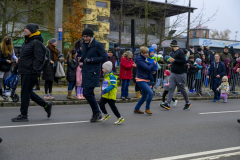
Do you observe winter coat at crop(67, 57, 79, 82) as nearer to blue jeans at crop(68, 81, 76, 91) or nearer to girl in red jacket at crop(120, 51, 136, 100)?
blue jeans at crop(68, 81, 76, 91)

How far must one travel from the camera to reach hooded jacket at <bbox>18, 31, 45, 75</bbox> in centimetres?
679

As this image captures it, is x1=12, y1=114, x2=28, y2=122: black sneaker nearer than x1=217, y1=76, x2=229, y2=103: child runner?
Yes

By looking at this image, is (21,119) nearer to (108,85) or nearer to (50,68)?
(108,85)

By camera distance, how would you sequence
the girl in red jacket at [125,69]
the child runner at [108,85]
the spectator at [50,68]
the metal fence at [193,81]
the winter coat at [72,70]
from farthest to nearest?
1. the metal fence at [193,81]
2. the girl in red jacket at [125,69]
3. the winter coat at [72,70]
4. the spectator at [50,68]
5. the child runner at [108,85]

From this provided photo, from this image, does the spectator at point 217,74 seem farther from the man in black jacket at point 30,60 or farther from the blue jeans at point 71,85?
the man in black jacket at point 30,60

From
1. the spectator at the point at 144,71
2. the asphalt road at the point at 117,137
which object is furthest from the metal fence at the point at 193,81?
the asphalt road at the point at 117,137

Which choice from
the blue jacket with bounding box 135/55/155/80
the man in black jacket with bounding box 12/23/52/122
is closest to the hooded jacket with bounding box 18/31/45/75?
the man in black jacket with bounding box 12/23/52/122

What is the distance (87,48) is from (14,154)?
319 centimetres

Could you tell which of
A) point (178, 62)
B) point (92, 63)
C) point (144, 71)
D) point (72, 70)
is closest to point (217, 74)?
point (178, 62)

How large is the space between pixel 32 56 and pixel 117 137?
8.90 feet

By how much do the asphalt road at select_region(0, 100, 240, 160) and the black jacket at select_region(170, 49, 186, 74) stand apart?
1598 mm

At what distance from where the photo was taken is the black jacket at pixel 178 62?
9305 mm

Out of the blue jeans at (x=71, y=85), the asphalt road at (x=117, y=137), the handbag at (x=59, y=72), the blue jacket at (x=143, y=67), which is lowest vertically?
the asphalt road at (x=117, y=137)

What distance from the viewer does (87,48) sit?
7.05m
